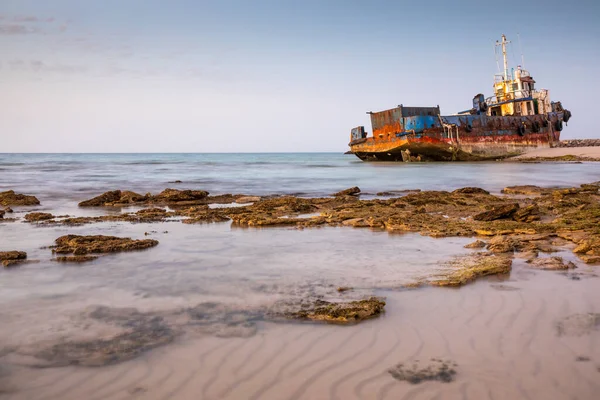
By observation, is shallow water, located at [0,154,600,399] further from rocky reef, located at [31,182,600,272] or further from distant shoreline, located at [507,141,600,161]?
distant shoreline, located at [507,141,600,161]

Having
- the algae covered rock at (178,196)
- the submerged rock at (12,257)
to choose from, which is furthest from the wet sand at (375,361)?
the algae covered rock at (178,196)

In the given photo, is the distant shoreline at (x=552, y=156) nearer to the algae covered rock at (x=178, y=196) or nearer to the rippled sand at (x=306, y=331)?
the algae covered rock at (x=178, y=196)

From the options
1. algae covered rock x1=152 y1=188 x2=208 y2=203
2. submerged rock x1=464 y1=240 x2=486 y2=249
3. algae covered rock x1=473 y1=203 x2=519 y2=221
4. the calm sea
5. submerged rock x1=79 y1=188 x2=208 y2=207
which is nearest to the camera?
submerged rock x1=464 y1=240 x2=486 y2=249

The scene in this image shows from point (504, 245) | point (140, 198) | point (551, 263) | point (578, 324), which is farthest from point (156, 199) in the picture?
point (578, 324)

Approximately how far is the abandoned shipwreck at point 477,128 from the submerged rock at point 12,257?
98.9 ft

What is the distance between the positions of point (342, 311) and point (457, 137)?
108 feet

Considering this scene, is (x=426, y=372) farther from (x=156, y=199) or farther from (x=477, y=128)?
(x=477, y=128)

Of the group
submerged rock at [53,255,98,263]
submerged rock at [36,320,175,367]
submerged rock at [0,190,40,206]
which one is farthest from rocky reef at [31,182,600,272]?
submerged rock at [36,320,175,367]

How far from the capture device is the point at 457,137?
35.2m

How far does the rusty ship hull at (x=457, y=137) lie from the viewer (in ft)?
114

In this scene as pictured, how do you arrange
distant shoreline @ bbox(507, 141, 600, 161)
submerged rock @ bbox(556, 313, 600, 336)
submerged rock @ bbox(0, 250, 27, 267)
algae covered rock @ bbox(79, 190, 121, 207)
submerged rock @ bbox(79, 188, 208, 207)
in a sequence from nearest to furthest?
submerged rock @ bbox(556, 313, 600, 336)
submerged rock @ bbox(0, 250, 27, 267)
algae covered rock @ bbox(79, 190, 121, 207)
submerged rock @ bbox(79, 188, 208, 207)
distant shoreline @ bbox(507, 141, 600, 161)

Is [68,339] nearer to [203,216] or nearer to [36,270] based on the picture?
[36,270]

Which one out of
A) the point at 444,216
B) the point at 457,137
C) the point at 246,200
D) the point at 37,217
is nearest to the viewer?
the point at 444,216

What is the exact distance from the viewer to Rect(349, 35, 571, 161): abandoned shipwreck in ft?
115
